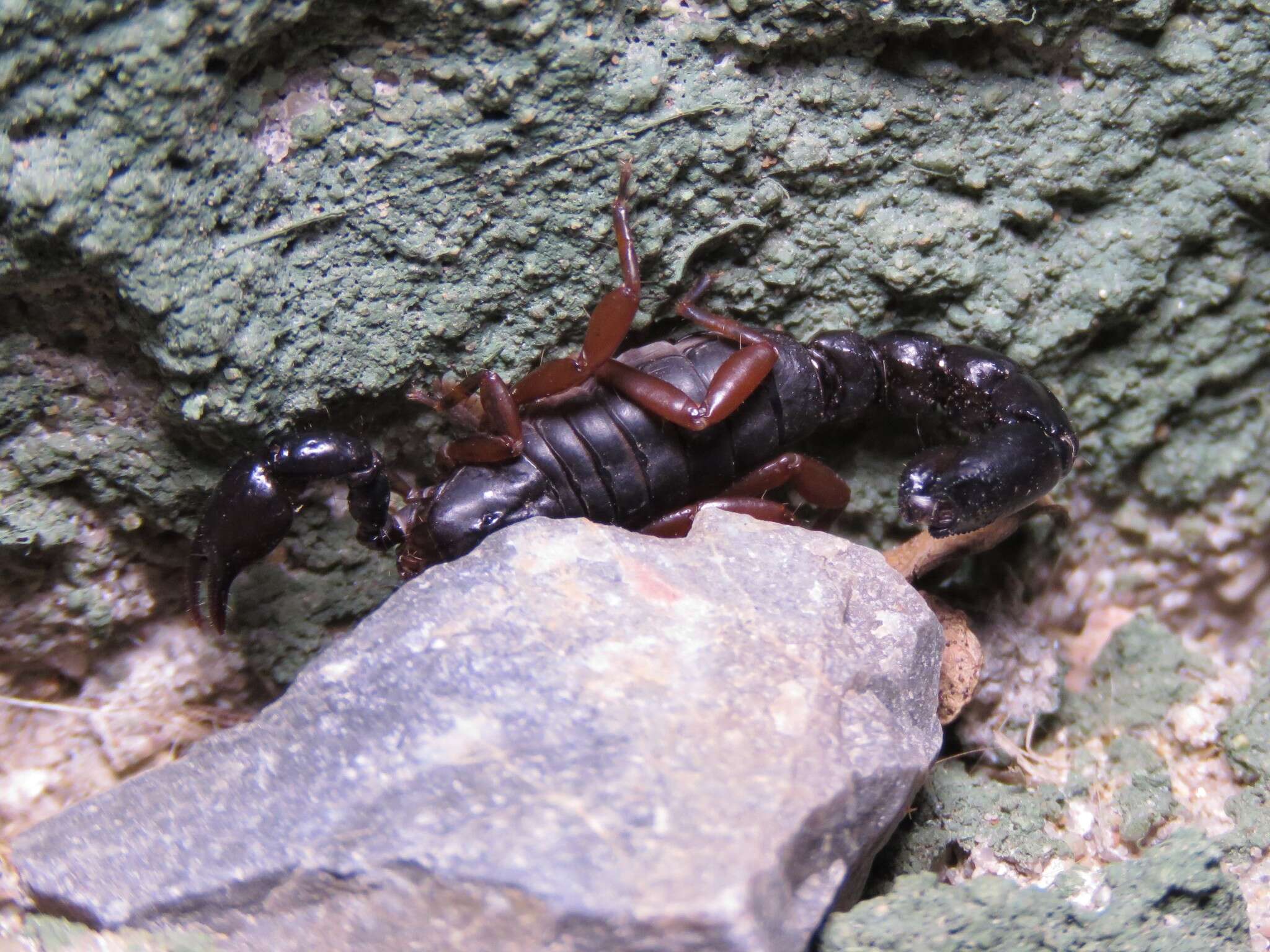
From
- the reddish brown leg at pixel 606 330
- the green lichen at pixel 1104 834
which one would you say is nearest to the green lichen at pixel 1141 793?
the green lichen at pixel 1104 834

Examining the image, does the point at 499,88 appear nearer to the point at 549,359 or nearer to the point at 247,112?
the point at 247,112

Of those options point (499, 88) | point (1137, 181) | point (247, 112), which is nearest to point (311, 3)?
point (247, 112)

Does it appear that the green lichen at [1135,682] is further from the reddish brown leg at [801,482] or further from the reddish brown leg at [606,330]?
the reddish brown leg at [606,330]

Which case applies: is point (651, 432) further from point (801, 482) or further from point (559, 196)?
point (559, 196)

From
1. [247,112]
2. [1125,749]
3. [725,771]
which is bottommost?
[1125,749]

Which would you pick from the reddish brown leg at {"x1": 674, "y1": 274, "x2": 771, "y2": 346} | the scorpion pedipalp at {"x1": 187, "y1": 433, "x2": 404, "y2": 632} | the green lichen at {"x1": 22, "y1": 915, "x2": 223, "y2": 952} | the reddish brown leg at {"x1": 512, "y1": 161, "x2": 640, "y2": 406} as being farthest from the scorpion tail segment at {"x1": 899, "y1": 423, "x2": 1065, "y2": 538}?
the green lichen at {"x1": 22, "y1": 915, "x2": 223, "y2": 952}

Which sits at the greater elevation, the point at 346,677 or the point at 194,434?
the point at 194,434
